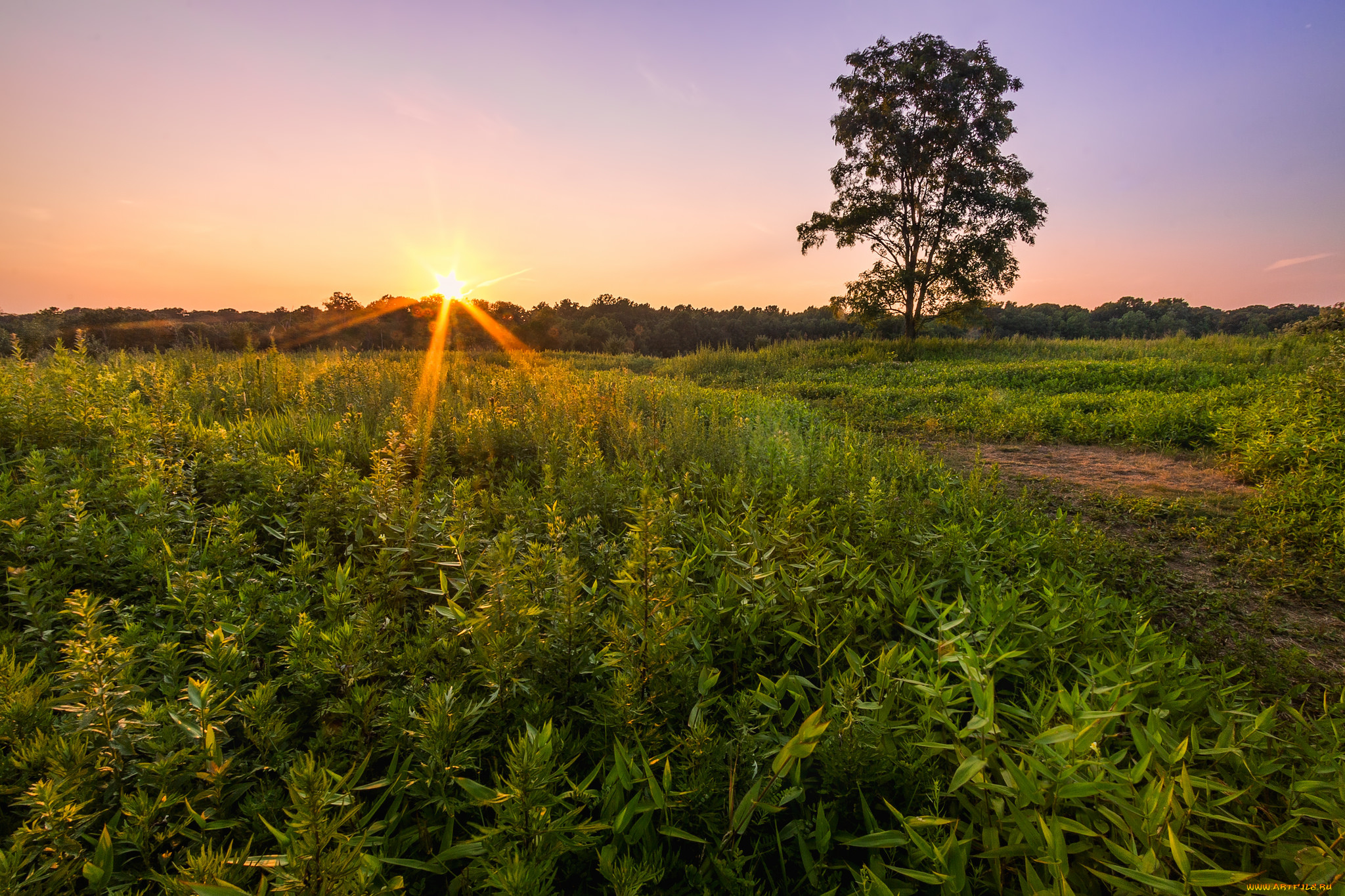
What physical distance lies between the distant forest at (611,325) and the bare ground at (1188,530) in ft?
46.9

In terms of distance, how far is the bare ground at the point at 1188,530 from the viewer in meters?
2.64

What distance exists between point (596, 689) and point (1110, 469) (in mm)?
6076

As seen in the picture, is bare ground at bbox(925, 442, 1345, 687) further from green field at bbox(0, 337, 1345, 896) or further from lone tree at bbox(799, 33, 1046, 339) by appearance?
lone tree at bbox(799, 33, 1046, 339)

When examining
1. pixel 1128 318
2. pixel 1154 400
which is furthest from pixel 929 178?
pixel 1128 318

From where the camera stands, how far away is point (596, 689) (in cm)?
161

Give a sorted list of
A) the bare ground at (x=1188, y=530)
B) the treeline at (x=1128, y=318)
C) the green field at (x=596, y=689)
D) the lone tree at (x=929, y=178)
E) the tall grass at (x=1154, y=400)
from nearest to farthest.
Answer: the green field at (x=596, y=689)
the bare ground at (x=1188, y=530)
the tall grass at (x=1154, y=400)
the lone tree at (x=929, y=178)
the treeline at (x=1128, y=318)

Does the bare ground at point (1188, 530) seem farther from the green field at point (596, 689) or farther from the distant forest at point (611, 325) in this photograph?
the distant forest at point (611, 325)

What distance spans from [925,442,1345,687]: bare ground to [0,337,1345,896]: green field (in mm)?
171

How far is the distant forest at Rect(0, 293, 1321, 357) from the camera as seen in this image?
65.0ft

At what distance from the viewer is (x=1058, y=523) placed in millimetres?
3457

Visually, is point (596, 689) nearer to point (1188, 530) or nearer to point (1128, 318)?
point (1188, 530)

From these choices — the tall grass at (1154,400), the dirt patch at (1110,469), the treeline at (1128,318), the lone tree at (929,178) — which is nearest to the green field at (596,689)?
the tall grass at (1154,400)

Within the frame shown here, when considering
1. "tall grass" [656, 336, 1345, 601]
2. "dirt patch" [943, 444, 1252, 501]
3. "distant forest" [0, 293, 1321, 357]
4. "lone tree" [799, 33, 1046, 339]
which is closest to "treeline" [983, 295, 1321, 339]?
"distant forest" [0, 293, 1321, 357]

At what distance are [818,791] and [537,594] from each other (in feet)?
3.51
